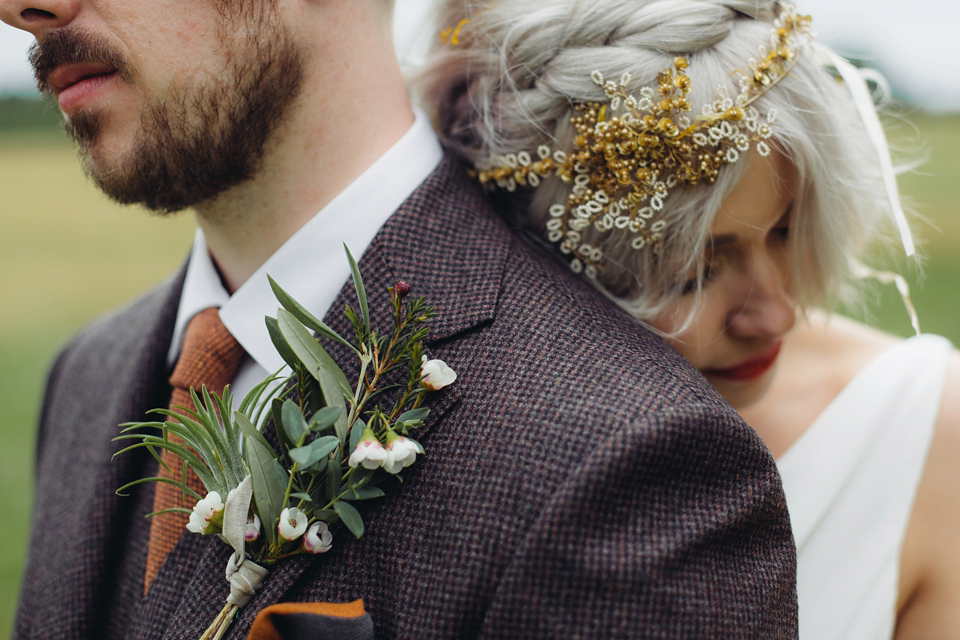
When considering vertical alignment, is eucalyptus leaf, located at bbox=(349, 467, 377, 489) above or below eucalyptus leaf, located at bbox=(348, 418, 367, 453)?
below

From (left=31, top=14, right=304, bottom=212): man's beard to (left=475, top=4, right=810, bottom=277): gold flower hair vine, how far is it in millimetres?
546

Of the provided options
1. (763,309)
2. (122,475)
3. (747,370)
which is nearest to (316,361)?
(122,475)

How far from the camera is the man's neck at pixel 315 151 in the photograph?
5.10 ft

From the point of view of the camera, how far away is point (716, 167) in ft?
4.70

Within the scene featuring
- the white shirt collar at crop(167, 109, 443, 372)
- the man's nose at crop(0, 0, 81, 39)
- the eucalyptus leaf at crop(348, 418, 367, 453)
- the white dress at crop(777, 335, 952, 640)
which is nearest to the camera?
the eucalyptus leaf at crop(348, 418, 367, 453)

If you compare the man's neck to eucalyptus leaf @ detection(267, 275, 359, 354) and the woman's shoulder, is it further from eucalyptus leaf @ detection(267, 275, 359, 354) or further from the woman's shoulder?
the woman's shoulder

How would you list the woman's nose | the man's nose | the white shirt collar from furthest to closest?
the woman's nose, the white shirt collar, the man's nose

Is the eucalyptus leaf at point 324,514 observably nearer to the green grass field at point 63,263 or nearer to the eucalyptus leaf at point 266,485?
the eucalyptus leaf at point 266,485

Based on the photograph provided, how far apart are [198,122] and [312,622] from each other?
0.97 metres

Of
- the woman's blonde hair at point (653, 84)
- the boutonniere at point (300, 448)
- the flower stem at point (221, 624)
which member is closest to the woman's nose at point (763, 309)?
the woman's blonde hair at point (653, 84)

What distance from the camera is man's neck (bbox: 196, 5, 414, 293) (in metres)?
1.55

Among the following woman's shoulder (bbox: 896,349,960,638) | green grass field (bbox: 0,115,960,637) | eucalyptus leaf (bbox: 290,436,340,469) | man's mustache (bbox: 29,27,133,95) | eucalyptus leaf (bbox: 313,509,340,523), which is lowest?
green grass field (bbox: 0,115,960,637)

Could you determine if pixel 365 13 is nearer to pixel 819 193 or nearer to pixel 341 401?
pixel 341 401

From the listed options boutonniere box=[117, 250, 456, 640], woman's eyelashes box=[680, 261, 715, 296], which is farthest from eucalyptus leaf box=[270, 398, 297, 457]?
woman's eyelashes box=[680, 261, 715, 296]
